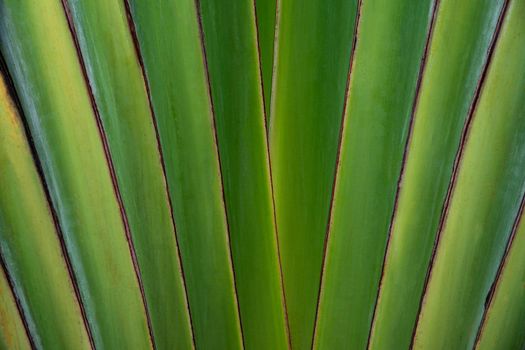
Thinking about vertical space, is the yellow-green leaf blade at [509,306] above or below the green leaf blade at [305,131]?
below

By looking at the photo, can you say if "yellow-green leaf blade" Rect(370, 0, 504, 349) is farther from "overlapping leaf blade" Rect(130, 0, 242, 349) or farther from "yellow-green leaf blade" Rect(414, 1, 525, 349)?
"overlapping leaf blade" Rect(130, 0, 242, 349)

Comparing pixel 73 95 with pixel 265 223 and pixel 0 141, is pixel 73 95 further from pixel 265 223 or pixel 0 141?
pixel 265 223

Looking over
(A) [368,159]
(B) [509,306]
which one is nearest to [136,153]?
(A) [368,159]

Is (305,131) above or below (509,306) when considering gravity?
above

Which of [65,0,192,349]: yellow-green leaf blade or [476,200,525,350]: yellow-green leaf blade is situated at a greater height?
[65,0,192,349]: yellow-green leaf blade

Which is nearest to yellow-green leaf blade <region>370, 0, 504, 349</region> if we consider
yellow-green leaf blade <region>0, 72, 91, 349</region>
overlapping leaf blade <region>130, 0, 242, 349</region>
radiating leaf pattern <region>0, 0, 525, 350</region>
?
radiating leaf pattern <region>0, 0, 525, 350</region>

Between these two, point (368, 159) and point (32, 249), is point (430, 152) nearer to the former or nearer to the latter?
point (368, 159)

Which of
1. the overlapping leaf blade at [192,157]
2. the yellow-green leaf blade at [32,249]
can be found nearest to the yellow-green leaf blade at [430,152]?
the overlapping leaf blade at [192,157]

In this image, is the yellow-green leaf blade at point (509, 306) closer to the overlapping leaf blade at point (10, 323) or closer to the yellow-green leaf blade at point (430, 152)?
the yellow-green leaf blade at point (430, 152)
